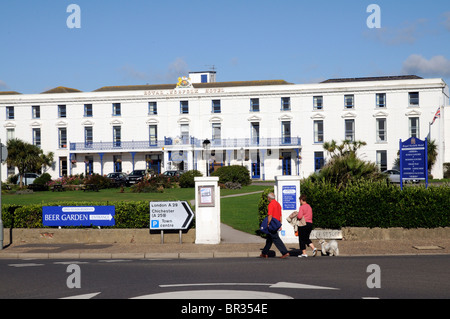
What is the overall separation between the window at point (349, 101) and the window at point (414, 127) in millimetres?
5991

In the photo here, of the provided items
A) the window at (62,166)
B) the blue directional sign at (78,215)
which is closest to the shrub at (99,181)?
the window at (62,166)

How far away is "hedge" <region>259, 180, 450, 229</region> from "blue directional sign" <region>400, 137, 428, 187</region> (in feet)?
9.34

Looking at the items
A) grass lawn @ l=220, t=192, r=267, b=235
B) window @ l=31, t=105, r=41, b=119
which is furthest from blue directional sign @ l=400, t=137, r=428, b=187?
window @ l=31, t=105, r=41, b=119

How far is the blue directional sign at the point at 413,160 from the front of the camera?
2038cm

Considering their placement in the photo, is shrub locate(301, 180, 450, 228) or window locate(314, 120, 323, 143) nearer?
shrub locate(301, 180, 450, 228)

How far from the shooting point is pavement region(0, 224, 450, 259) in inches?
593

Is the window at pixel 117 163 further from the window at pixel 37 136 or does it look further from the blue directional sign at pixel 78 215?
the blue directional sign at pixel 78 215

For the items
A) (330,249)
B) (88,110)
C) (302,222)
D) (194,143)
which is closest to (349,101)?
(194,143)

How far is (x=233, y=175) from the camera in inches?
1786

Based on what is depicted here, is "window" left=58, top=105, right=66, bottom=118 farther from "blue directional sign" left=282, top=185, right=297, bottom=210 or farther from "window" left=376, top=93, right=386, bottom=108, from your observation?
A: "blue directional sign" left=282, top=185, right=297, bottom=210

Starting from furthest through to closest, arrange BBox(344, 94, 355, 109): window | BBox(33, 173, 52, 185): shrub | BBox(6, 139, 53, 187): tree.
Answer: BBox(344, 94, 355, 109): window → BBox(6, 139, 53, 187): tree → BBox(33, 173, 52, 185): shrub

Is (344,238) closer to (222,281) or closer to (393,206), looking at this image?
(393,206)

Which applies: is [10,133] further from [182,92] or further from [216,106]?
[216,106]

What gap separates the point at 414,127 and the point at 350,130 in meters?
6.34
